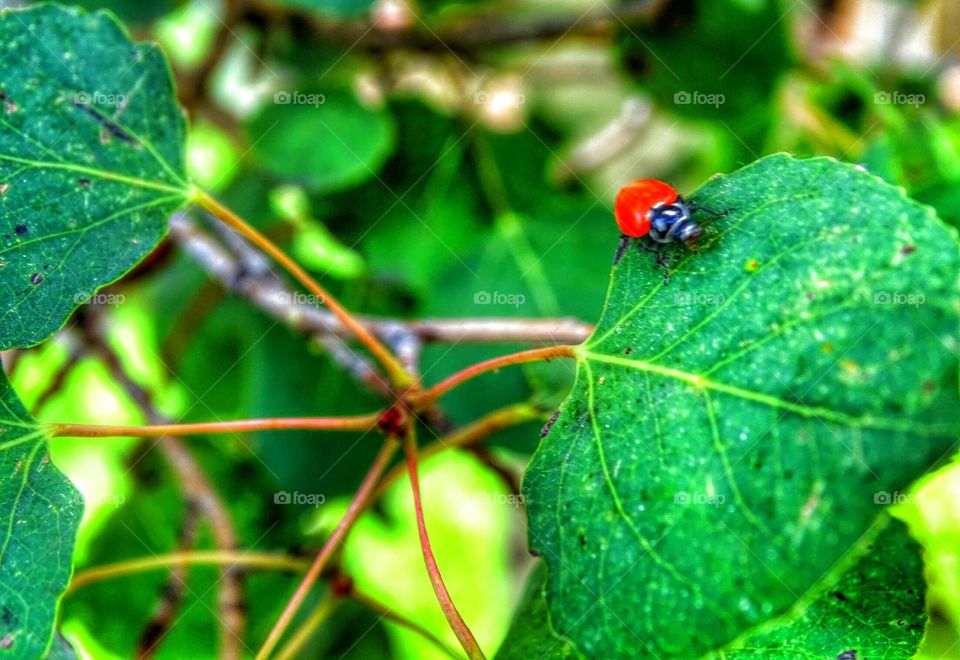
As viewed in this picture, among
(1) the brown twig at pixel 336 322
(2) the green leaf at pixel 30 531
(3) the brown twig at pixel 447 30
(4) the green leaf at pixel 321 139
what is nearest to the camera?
(2) the green leaf at pixel 30 531

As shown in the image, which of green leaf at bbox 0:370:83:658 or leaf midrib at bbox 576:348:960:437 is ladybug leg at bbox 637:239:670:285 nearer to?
leaf midrib at bbox 576:348:960:437

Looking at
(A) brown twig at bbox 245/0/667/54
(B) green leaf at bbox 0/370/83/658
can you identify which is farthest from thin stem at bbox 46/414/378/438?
(A) brown twig at bbox 245/0/667/54

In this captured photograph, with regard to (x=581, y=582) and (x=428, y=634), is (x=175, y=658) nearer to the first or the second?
(x=428, y=634)

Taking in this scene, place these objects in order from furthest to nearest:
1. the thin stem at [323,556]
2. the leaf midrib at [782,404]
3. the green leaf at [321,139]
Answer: the green leaf at [321,139] → the thin stem at [323,556] → the leaf midrib at [782,404]

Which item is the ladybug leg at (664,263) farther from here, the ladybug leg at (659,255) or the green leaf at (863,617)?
the green leaf at (863,617)

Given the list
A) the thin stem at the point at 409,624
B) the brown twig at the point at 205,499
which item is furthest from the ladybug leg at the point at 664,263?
the brown twig at the point at 205,499

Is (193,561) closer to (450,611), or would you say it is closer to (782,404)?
(450,611)

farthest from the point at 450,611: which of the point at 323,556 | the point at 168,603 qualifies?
the point at 168,603
